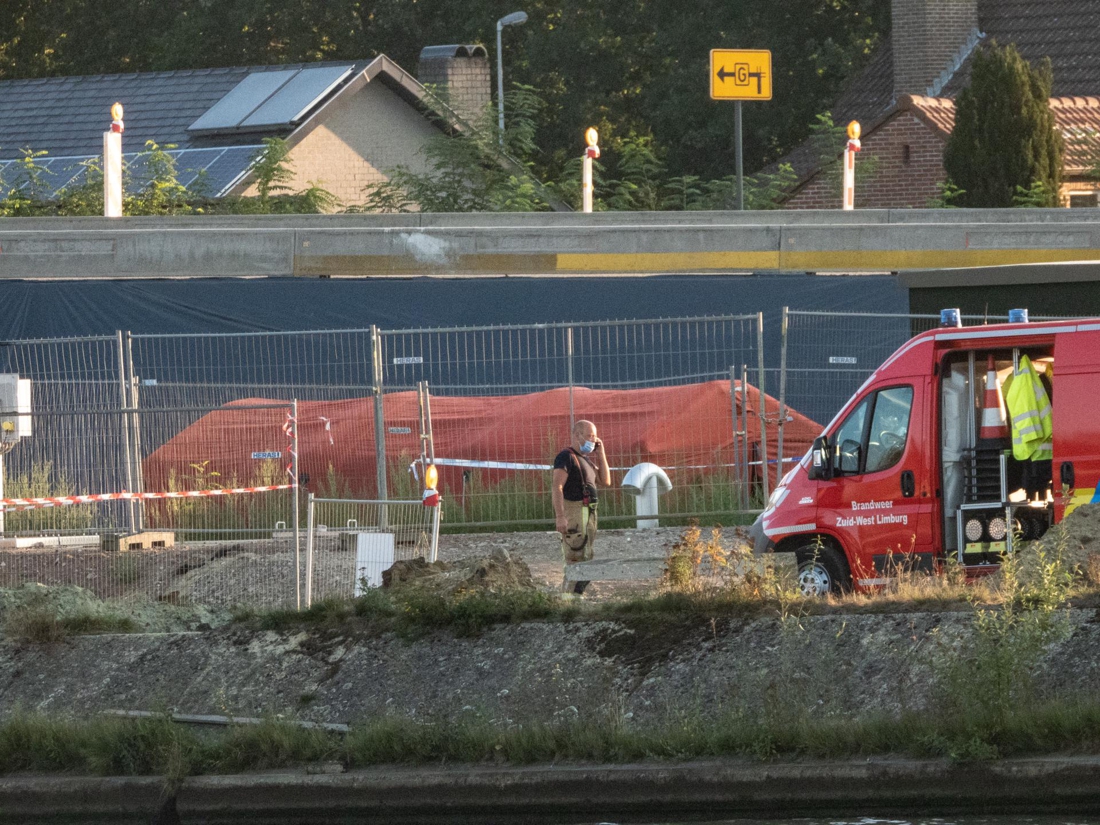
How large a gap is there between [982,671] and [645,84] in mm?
45042

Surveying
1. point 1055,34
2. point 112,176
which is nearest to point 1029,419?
point 112,176

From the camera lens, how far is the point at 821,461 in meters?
12.9

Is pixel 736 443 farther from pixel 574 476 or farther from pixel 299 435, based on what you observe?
pixel 299 435

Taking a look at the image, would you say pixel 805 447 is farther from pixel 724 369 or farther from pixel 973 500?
pixel 973 500

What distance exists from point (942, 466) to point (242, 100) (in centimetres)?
2936

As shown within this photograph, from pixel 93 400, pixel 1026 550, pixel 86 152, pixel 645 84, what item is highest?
pixel 645 84

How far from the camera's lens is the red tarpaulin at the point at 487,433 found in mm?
17266

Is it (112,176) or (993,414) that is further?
(112,176)

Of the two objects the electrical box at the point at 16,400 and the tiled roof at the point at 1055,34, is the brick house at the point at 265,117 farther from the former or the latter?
the electrical box at the point at 16,400

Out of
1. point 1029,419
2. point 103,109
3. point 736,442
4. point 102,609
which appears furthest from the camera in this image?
point 103,109

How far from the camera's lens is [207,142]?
3825cm

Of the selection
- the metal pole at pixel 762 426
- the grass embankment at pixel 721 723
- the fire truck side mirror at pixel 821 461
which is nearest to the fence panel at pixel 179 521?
the grass embankment at pixel 721 723

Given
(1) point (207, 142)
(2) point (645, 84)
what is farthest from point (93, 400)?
(2) point (645, 84)

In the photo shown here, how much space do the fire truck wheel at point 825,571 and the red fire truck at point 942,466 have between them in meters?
0.01
